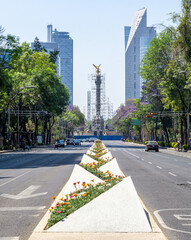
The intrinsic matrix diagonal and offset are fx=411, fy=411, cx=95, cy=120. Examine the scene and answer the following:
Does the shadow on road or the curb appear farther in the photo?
the shadow on road

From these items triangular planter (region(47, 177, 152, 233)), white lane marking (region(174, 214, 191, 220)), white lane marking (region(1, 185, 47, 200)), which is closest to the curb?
triangular planter (region(47, 177, 152, 233))

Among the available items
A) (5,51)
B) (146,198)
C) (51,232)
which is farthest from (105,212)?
(5,51)

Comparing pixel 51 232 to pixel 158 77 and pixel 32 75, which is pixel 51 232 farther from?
pixel 32 75

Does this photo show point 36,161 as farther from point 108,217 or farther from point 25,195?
point 108,217

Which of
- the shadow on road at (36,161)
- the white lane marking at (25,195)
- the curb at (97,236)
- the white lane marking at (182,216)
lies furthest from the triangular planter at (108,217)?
the shadow on road at (36,161)

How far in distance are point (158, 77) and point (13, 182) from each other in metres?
43.6

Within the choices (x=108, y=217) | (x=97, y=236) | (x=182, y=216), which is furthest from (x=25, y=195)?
(x=97, y=236)

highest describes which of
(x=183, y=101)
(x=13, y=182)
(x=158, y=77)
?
(x=158, y=77)

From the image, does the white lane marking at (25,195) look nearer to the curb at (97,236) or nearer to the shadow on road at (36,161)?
the curb at (97,236)

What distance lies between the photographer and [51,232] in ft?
21.6

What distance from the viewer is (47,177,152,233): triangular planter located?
21.8 feet

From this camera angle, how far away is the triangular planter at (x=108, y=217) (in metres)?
6.65

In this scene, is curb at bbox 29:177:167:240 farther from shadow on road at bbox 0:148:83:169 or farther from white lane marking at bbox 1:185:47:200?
shadow on road at bbox 0:148:83:169

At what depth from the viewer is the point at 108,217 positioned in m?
6.85
